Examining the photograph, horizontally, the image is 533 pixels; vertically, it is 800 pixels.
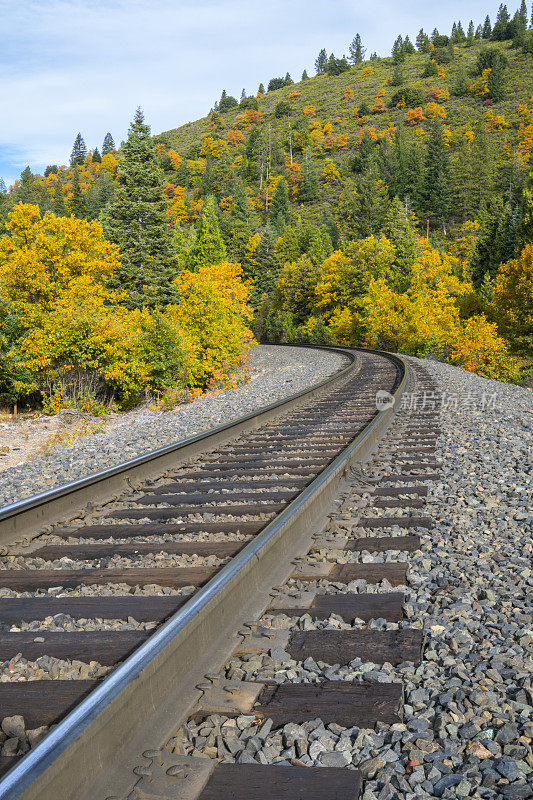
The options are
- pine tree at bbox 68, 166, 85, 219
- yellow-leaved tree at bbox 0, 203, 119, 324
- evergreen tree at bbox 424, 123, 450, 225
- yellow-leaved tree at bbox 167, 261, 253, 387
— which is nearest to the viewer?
Result: yellow-leaved tree at bbox 0, 203, 119, 324

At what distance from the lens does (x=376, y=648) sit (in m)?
2.81

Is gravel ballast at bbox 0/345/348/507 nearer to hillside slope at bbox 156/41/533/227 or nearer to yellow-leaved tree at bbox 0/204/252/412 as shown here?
yellow-leaved tree at bbox 0/204/252/412

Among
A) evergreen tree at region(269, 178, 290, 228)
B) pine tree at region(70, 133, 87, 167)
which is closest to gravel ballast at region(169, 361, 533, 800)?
evergreen tree at region(269, 178, 290, 228)

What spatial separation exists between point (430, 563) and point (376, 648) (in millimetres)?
1116

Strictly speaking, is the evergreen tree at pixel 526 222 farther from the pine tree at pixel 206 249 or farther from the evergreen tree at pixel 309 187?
the evergreen tree at pixel 309 187

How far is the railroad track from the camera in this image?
1.98 meters

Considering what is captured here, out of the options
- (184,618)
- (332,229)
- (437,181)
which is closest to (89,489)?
(184,618)

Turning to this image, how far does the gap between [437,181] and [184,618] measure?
105 metres

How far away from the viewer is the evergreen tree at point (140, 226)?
37750mm

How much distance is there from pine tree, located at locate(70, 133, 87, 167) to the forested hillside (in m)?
0.51

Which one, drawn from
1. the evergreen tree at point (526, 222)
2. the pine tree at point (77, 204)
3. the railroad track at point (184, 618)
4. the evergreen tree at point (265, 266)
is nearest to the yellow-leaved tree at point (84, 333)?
the railroad track at point (184, 618)

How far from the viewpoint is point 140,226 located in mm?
38219

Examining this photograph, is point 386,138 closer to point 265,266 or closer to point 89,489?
point 265,266

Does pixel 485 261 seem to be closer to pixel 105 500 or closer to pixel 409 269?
pixel 409 269
